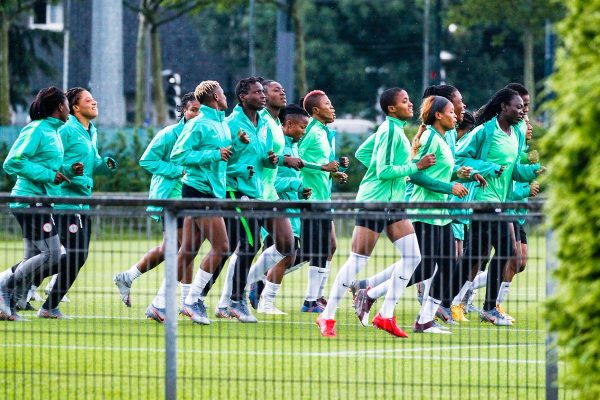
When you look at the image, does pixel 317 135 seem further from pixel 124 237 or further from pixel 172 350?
pixel 172 350

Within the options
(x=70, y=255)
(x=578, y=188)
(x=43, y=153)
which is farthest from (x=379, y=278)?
(x=578, y=188)

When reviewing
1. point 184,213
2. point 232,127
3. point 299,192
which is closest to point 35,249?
point 184,213

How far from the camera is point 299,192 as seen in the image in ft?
48.9

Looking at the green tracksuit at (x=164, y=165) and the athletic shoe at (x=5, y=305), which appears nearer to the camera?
the athletic shoe at (x=5, y=305)

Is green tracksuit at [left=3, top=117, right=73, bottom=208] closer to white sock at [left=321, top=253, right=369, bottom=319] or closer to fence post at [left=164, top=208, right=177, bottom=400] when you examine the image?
white sock at [left=321, top=253, right=369, bottom=319]

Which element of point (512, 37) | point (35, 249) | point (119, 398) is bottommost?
point (119, 398)

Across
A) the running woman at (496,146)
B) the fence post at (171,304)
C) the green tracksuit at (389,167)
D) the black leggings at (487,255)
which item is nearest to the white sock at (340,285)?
the green tracksuit at (389,167)

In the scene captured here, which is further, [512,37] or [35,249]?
[512,37]

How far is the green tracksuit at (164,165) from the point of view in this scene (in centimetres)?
1462

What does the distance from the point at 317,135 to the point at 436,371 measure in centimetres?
517

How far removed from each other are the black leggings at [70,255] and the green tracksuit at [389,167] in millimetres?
3601

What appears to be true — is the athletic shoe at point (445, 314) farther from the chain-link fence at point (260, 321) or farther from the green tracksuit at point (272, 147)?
the green tracksuit at point (272, 147)

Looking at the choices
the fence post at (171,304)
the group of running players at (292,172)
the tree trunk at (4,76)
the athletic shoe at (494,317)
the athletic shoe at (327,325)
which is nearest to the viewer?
the fence post at (171,304)

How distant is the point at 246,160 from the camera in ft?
45.1
